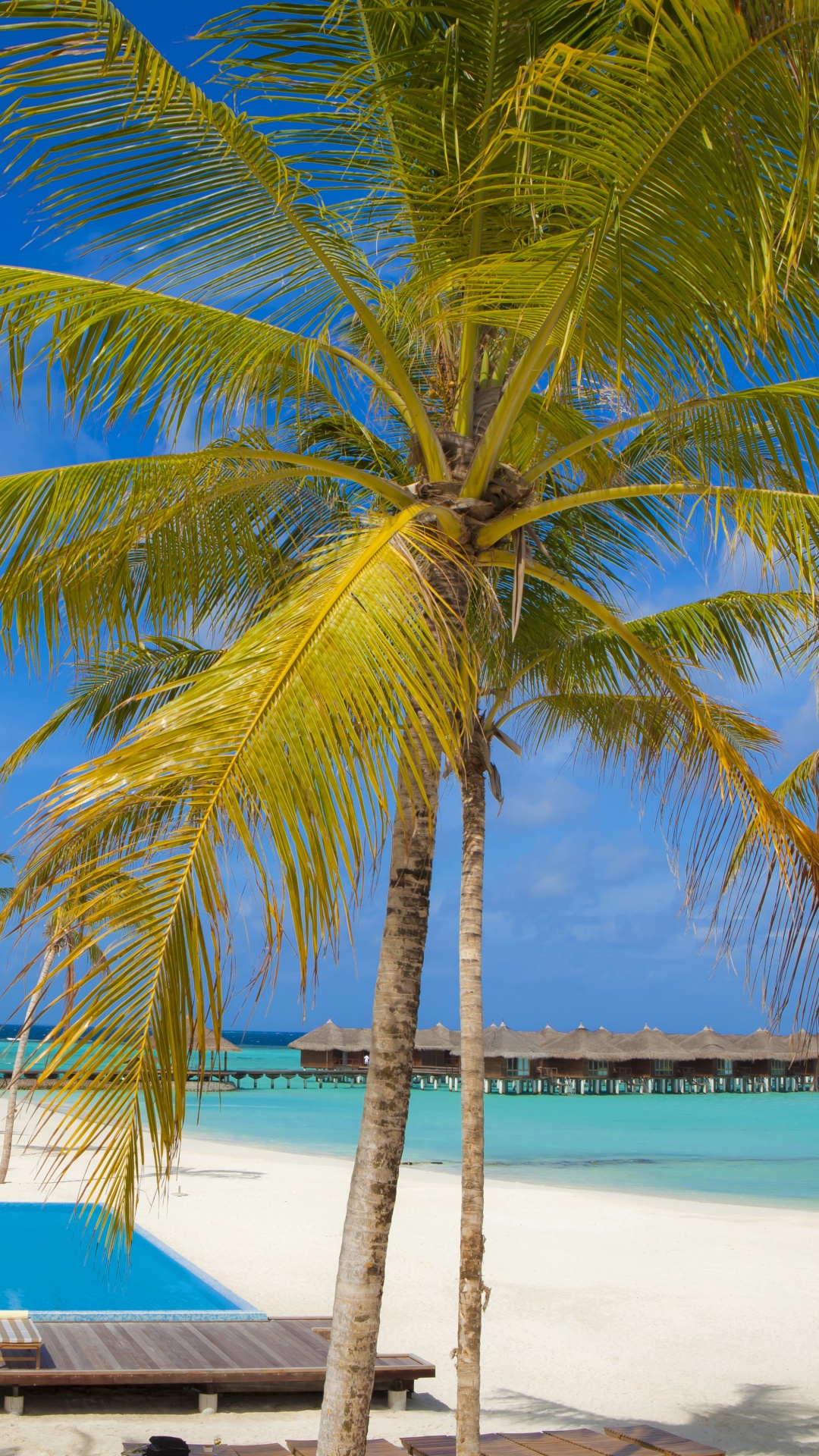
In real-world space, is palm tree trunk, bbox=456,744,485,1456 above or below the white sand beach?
above

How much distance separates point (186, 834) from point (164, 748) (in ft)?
0.85

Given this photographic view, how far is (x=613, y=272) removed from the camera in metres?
3.62

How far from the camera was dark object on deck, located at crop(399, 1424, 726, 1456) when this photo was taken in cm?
566

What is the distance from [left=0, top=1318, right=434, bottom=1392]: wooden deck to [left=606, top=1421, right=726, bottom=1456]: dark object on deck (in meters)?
1.82

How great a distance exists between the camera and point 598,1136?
3881 centimetres

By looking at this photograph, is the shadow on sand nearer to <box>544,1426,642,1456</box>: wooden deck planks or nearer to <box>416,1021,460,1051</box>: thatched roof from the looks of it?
<box>544,1426,642,1456</box>: wooden deck planks

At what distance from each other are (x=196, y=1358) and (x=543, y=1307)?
4923 mm

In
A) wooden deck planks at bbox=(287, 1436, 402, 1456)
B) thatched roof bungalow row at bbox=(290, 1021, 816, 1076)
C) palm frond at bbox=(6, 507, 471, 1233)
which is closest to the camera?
palm frond at bbox=(6, 507, 471, 1233)

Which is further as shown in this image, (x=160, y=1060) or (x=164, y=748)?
(x=164, y=748)

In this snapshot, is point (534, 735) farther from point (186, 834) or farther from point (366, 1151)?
point (186, 834)

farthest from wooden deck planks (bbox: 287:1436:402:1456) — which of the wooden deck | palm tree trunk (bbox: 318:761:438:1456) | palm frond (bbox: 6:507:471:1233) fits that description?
palm frond (bbox: 6:507:471:1233)

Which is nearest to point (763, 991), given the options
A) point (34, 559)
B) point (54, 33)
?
point (34, 559)

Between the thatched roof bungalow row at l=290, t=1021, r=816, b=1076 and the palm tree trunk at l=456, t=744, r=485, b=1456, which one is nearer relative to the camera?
the palm tree trunk at l=456, t=744, r=485, b=1456

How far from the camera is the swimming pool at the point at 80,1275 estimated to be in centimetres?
1121
